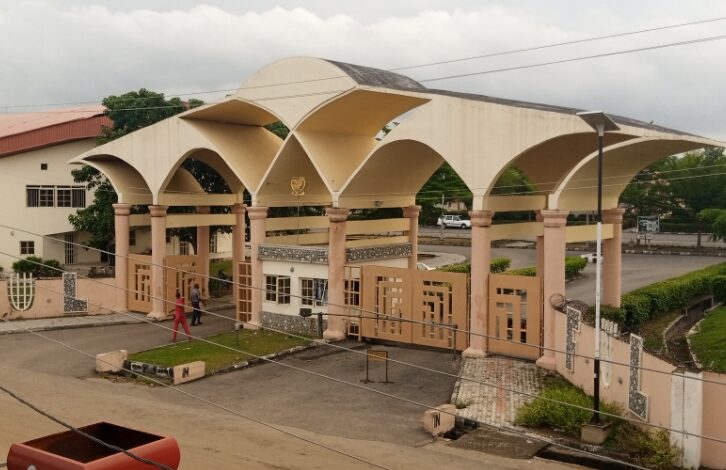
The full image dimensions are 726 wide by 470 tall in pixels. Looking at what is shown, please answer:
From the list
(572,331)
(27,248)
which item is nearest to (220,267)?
(27,248)

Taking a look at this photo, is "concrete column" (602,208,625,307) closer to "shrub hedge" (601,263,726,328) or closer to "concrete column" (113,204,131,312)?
"shrub hedge" (601,263,726,328)

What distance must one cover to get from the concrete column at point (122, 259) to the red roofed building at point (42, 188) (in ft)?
30.7

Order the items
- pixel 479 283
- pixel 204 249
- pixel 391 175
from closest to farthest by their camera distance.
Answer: pixel 479 283 < pixel 391 175 < pixel 204 249

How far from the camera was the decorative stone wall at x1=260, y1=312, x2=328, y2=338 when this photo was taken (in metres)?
23.3

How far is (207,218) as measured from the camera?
2906cm

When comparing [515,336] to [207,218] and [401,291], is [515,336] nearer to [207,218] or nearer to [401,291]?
[401,291]

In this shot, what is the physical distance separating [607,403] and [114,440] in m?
9.42

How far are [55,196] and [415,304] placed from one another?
24014 millimetres

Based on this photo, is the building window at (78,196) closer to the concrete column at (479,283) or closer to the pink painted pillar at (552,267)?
the concrete column at (479,283)

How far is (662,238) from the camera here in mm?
56312

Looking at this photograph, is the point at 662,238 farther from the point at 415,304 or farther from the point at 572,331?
the point at 572,331

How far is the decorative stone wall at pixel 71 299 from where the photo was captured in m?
27.4

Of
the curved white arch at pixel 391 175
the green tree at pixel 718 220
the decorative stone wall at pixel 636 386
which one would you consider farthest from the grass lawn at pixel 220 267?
the green tree at pixel 718 220

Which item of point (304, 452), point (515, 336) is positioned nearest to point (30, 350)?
point (304, 452)
